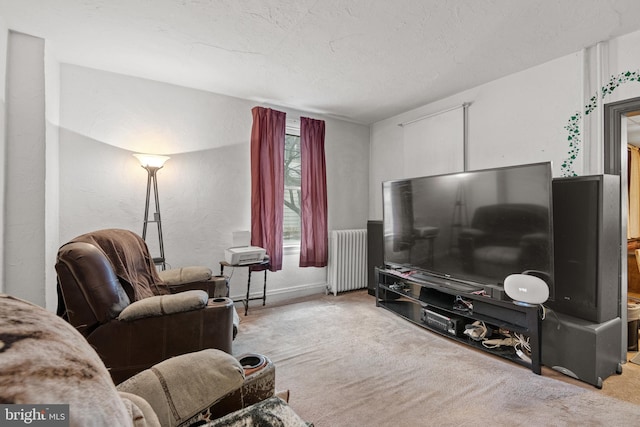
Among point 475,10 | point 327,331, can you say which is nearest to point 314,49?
point 475,10

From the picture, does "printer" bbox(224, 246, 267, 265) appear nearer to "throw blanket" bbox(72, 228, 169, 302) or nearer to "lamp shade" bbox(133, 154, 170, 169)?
"throw blanket" bbox(72, 228, 169, 302)

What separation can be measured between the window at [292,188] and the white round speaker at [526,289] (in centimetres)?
249

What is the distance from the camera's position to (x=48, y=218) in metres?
2.36

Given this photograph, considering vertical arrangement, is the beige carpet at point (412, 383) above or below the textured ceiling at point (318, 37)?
below

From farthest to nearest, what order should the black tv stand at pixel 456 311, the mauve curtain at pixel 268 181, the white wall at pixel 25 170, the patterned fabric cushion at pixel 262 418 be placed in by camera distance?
1. the mauve curtain at pixel 268 181
2. the white wall at pixel 25 170
3. the black tv stand at pixel 456 311
4. the patterned fabric cushion at pixel 262 418

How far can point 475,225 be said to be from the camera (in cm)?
246

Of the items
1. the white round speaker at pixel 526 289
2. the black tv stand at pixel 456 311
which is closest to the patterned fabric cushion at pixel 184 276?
the black tv stand at pixel 456 311

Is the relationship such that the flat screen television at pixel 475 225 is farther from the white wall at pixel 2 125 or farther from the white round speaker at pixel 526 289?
the white wall at pixel 2 125

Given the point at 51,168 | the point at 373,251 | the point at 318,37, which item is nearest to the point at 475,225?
the point at 373,251

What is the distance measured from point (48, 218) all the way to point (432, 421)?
3138 millimetres

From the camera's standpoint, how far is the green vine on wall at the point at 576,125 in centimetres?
224

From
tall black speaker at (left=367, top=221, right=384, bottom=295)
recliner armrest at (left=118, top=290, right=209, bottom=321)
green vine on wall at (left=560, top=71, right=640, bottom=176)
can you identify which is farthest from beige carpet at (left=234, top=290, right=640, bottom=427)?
green vine on wall at (left=560, top=71, right=640, bottom=176)

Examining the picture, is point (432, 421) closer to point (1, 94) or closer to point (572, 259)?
point (572, 259)

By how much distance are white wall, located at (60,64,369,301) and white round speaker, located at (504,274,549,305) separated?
2453mm
